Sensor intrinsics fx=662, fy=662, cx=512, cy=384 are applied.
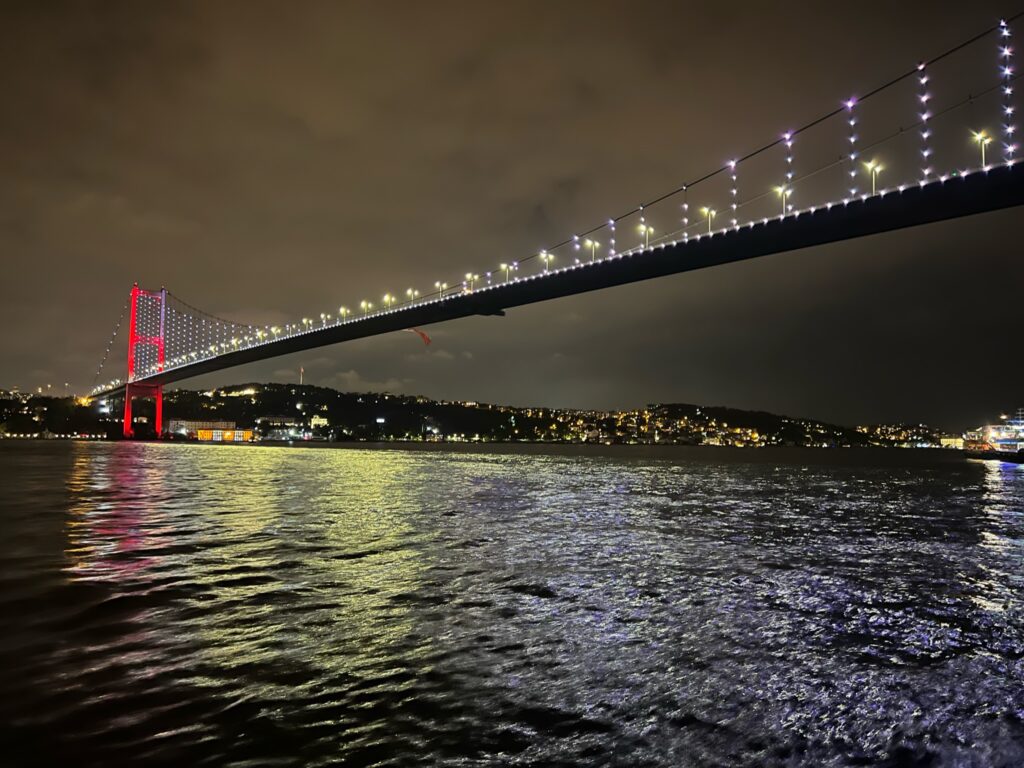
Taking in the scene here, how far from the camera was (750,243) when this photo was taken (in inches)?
1348

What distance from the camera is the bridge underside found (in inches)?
1047

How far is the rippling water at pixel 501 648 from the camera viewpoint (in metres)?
3.06

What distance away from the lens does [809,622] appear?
537cm

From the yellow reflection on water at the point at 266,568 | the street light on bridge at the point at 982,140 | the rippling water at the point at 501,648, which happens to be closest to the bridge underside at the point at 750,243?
the street light on bridge at the point at 982,140

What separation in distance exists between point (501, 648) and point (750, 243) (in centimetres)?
3351

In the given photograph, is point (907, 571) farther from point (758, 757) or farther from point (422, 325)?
point (422, 325)

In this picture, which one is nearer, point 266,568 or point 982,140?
point 266,568

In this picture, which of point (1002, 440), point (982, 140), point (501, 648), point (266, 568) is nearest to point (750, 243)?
point (982, 140)

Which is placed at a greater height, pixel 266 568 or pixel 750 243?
pixel 750 243

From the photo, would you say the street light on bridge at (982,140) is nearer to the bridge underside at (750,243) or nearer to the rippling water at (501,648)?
the bridge underside at (750,243)

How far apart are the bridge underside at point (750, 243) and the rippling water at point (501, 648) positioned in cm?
2217

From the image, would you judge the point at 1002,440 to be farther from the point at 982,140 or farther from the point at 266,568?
the point at 266,568

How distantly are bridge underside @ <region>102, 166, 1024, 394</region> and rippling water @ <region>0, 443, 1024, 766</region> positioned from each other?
22.2 metres

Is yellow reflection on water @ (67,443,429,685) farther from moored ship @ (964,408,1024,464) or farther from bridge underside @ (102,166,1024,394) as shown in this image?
moored ship @ (964,408,1024,464)
